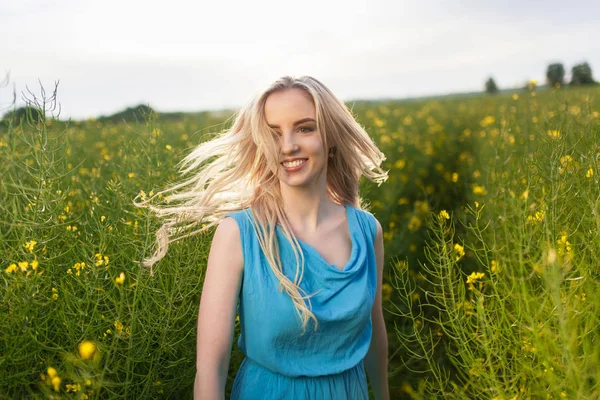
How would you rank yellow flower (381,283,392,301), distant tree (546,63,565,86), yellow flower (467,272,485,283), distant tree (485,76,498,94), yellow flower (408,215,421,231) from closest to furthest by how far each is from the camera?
yellow flower (467,272,485,283)
yellow flower (381,283,392,301)
yellow flower (408,215,421,231)
distant tree (546,63,565,86)
distant tree (485,76,498,94)

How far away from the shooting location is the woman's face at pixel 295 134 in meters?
2.07

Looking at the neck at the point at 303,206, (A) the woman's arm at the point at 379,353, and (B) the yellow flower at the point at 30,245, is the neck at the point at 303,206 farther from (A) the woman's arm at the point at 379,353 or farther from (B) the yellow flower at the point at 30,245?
(B) the yellow flower at the point at 30,245

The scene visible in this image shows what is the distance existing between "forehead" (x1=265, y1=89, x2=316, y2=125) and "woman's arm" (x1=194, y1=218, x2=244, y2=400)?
47 centimetres

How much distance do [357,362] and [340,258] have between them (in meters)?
0.35

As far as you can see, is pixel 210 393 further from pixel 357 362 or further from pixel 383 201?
pixel 383 201

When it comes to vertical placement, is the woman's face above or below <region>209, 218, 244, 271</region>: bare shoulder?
above

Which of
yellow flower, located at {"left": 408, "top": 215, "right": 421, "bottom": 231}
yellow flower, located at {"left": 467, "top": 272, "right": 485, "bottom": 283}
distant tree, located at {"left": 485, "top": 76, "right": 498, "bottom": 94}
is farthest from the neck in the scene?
distant tree, located at {"left": 485, "top": 76, "right": 498, "bottom": 94}

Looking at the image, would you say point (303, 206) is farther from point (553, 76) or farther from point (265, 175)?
point (553, 76)

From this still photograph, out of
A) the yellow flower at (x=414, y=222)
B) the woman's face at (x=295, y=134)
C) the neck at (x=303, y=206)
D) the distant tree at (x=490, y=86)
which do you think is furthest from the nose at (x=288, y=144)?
the distant tree at (x=490, y=86)

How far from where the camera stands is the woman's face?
207 centimetres

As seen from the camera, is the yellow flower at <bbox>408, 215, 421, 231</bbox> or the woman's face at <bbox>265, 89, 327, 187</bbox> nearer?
the woman's face at <bbox>265, 89, 327, 187</bbox>

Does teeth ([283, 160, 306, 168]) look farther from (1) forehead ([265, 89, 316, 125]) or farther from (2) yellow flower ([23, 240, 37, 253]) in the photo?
(2) yellow flower ([23, 240, 37, 253])

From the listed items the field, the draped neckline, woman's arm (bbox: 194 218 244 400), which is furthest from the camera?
the draped neckline

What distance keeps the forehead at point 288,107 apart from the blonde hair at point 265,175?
0.06ft
